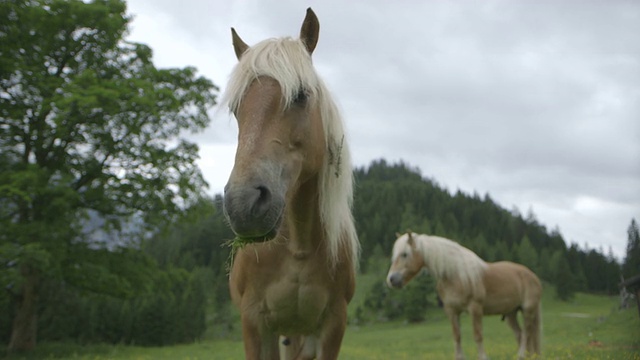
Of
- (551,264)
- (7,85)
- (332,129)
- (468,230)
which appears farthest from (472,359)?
(468,230)

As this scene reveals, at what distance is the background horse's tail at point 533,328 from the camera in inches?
439

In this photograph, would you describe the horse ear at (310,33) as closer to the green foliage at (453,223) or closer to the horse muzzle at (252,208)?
the horse muzzle at (252,208)

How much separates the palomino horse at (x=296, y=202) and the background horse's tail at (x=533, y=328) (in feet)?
29.6

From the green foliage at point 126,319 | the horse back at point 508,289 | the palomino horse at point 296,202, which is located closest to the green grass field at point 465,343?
the horse back at point 508,289

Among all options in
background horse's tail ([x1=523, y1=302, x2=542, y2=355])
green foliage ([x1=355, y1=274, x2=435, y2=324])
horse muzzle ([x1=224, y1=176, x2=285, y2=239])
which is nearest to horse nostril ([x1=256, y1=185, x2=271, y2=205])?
horse muzzle ([x1=224, y1=176, x2=285, y2=239])

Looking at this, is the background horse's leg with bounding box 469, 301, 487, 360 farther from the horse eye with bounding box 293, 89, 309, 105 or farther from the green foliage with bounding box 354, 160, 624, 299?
the green foliage with bounding box 354, 160, 624, 299

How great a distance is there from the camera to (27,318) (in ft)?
58.8

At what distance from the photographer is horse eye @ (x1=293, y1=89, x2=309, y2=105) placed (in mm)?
2793

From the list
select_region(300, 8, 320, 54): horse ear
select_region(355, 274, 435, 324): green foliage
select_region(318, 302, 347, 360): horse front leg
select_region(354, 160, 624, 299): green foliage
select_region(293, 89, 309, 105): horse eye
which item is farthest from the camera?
select_region(354, 160, 624, 299): green foliage

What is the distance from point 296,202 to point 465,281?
342 inches

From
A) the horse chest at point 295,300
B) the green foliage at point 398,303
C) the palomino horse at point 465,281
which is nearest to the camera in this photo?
the horse chest at point 295,300

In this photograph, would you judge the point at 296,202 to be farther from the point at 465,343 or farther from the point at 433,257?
the point at 465,343

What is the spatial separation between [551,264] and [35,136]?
175 ft

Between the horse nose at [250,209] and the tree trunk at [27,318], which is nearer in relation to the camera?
the horse nose at [250,209]
